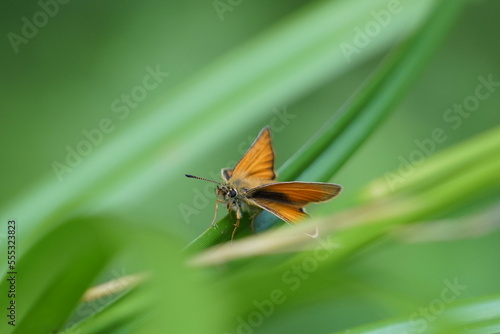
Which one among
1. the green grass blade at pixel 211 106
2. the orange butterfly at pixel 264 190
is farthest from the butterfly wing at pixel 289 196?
the green grass blade at pixel 211 106

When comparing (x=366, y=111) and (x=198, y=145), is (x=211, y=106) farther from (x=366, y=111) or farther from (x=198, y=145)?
(x=366, y=111)

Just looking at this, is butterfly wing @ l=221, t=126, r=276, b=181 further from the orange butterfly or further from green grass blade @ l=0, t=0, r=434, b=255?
green grass blade @ l=0, t=0, r=434, b=255

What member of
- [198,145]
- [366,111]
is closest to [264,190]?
[198,145]

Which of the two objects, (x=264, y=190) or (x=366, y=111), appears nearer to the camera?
(x=366, y=111)

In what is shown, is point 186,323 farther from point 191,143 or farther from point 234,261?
point 191,143

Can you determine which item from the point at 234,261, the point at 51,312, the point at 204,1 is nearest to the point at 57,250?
the point at 51,312

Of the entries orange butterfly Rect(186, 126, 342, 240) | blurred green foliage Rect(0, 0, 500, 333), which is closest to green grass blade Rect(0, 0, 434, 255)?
blurred green foliage Rect(0, 0, 500, 333)

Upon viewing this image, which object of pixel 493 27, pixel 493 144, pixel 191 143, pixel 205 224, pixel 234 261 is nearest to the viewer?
pixel 234 261
